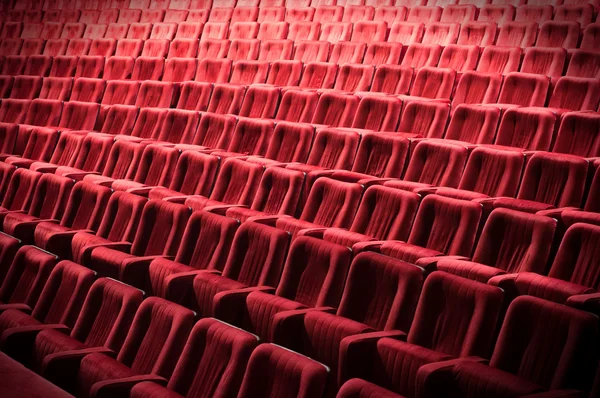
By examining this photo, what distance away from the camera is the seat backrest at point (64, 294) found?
58cm

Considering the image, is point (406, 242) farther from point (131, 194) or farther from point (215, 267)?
point (131, 194)

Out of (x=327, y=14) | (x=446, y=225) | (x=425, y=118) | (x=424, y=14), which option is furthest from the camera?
(x=327, y=14)

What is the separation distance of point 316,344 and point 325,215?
7.6 inches

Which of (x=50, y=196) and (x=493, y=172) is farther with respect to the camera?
(x=50, y=196)

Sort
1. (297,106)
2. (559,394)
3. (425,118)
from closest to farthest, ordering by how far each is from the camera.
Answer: (559,394) < (425,118) < (297,106)

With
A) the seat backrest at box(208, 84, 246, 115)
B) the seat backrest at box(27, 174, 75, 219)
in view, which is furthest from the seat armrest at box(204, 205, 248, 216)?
the seat backrest at box(208, 84, 246, 115)

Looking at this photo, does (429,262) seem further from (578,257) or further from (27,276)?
(27,276)

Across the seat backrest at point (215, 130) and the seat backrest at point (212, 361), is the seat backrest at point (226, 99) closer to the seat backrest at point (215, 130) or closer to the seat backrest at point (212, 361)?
the seat backrest at point (215, 130)

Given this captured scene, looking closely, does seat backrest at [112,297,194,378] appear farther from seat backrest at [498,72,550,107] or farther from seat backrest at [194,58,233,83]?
seat backrest at [194,58,233,83]

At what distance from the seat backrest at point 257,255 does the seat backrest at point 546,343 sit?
211 mm

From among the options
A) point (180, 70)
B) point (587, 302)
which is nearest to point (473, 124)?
point (587, 302)

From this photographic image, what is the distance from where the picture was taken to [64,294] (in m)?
0.59

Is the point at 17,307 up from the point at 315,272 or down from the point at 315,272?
down

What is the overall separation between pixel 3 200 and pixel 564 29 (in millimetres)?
780
